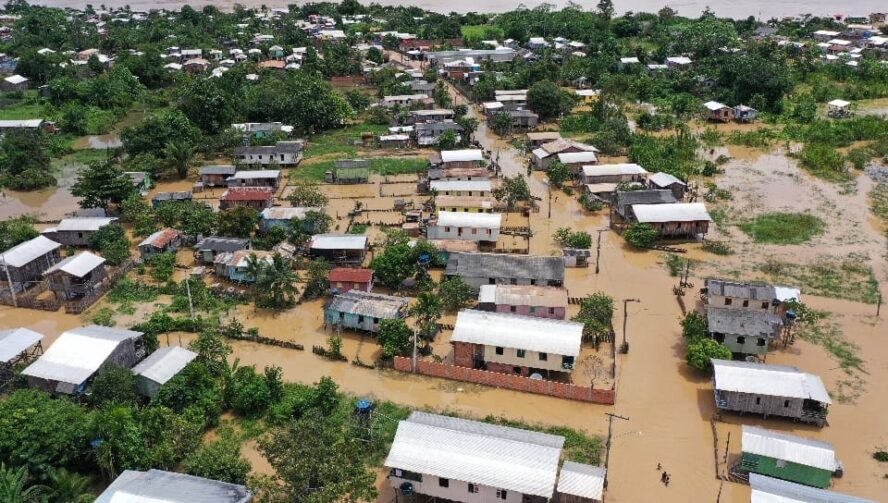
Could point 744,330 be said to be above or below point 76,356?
below

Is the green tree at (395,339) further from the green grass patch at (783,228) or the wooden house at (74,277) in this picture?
the green grass patch at (783,228)

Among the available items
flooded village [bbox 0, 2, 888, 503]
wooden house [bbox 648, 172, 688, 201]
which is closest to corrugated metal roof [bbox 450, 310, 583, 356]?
flooded village [bbox 0, 2, 888, 503]

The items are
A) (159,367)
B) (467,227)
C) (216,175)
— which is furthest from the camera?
(216,175)

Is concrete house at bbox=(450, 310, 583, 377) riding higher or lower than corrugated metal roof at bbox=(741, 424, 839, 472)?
higher

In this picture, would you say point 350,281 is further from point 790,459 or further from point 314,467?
point 790,459

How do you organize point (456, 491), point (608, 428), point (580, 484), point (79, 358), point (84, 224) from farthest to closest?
point (84, 224) < point (79, 358) < point (608, 428) < point (456, 491) < point (580, 484)

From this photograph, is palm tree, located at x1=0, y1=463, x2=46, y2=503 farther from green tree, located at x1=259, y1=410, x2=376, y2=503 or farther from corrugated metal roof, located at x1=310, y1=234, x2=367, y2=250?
corrugated metal roof, located at x1=310, y1=234, x2=367, y2=250

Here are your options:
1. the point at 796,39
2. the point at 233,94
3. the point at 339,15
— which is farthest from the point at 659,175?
the point at 339,15

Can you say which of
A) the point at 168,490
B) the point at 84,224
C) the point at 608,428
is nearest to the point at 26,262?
the point at 84,224
